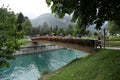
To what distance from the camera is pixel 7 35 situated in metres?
7.75

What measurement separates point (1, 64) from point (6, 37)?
4.08 ft

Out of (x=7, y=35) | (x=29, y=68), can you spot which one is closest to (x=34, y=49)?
(x=29, y=68)

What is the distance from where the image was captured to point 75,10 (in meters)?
11.8

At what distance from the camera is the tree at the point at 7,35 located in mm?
7641

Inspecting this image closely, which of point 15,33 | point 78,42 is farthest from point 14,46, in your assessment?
point 78,42

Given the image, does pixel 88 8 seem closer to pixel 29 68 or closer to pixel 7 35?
pixel 7 35

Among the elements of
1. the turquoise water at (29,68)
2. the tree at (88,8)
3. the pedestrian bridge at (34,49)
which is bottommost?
the turquoise water at (29,68)

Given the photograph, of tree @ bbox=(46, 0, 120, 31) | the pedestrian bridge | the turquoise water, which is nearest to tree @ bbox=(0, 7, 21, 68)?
tree @ bbox=(46, 0, 120, 31)

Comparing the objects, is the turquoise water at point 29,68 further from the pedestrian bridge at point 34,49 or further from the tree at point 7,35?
the tree at point 7,35

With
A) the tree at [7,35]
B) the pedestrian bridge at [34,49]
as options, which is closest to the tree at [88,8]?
the tree at [7,35]

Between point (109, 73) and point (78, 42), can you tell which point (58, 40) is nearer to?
point (78, 42)

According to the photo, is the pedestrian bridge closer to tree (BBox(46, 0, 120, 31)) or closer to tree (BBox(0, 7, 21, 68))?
tree (BBox(46, 0, 120, 31))

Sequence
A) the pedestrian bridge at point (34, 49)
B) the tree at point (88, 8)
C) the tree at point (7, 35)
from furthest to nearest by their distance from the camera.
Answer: the pedestrian bridge at point (34, 49) < the tree at point (88, 8) < the tree at point (7, 35)

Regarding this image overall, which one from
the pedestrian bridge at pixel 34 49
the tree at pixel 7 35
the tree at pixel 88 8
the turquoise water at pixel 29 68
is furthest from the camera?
the pedestrian bridge at pixel 34 49
